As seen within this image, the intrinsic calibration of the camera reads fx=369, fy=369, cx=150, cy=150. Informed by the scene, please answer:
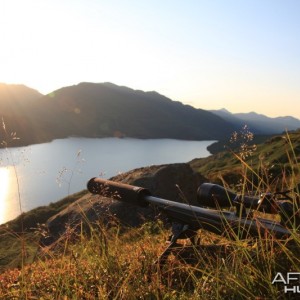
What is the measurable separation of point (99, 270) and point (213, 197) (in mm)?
1726

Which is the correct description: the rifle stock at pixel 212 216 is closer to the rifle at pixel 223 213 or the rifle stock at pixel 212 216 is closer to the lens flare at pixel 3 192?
the rifle at pixel 223 213

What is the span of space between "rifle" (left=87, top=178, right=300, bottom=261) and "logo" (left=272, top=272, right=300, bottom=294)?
34cm

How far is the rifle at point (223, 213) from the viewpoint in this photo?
3385mm

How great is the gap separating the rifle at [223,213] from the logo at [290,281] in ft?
1.11

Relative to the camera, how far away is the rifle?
11.1 feet

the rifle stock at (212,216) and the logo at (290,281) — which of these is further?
the rifle stock at (212,216)

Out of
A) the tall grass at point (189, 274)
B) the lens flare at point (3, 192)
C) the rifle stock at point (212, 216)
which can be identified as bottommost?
the lens flare at point (3, 192)

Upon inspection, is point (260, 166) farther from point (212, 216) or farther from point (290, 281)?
point (290, 281)

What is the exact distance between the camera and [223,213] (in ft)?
13.0

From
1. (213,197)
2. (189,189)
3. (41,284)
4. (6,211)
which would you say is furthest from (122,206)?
(6,211)

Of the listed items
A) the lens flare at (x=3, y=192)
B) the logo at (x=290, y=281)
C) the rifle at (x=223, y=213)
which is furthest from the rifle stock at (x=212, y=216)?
the lens flare at (x=3, y=192)

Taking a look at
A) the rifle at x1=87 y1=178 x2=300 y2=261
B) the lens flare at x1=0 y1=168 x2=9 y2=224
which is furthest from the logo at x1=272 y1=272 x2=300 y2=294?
the lens flare at x1=0 y1=168 x2=9 y2=224

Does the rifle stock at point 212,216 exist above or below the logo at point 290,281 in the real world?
above

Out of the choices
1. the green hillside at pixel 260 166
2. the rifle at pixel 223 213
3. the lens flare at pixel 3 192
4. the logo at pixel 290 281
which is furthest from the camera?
Result: the lens flare at pixel 3 192
